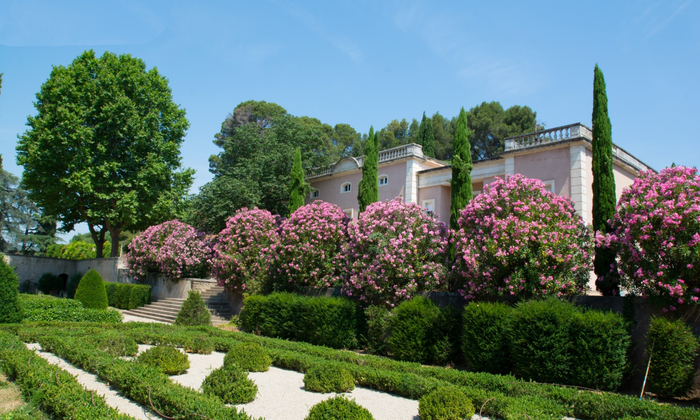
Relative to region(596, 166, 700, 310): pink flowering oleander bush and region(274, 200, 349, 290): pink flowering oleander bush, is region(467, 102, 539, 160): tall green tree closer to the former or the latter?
region(274, 200, 349, 290): pink flowering oleander bush

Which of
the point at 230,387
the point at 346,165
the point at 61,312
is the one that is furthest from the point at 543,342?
the point at 346,165

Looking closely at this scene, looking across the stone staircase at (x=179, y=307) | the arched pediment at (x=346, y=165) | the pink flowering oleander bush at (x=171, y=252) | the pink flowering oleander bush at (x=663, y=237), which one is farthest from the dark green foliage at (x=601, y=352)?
the pink flowering oleander bush at (x=171, y=252)

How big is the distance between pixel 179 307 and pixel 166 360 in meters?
14.9

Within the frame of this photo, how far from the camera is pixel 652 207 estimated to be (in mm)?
9539

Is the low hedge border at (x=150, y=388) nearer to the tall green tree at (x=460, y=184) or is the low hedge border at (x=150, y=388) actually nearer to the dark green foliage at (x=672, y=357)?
the dark green foliage at (x=672, y=357)

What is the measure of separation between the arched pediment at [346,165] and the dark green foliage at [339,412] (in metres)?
23.3

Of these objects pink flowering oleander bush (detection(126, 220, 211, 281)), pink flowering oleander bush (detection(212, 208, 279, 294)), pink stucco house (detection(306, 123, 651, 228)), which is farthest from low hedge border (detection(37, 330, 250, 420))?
pink stucco house (detection(306, 123, 651, 228))

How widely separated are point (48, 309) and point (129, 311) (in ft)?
27.2

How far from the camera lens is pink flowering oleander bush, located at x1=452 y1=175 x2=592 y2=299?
11211 mm

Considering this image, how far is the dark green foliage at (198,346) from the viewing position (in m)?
13.1

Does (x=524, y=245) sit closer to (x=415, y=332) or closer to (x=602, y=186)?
(x=415, y=332)

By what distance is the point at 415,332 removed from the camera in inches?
483

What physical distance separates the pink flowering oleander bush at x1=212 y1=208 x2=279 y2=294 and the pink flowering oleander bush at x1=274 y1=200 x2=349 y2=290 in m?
2.26

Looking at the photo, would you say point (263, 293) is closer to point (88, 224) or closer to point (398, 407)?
point (398, 407)
